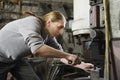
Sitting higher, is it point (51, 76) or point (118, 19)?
point (118, 19)

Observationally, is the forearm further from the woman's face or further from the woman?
the woman's face

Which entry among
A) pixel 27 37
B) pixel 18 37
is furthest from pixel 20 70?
pixel 27 37

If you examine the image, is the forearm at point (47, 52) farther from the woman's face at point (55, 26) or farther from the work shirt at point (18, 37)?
the woman's face at point (55, 26)

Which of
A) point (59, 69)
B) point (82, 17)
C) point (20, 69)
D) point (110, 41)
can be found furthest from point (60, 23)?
point (59, 69)

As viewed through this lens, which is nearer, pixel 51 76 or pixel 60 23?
pixel 60 23

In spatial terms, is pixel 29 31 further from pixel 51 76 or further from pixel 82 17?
pixel 51 76

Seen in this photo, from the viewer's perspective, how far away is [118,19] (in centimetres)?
202

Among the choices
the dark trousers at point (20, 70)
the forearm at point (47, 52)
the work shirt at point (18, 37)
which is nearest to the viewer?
the forearm at point (47, 52)

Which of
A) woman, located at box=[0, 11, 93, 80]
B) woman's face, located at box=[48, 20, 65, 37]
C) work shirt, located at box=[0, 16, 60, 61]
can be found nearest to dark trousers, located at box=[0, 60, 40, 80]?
woman, located at box=[0, 11, 93, 80]

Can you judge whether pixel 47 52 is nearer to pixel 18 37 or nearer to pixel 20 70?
pixel 18 37

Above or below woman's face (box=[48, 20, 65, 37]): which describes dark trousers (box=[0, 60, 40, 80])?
below

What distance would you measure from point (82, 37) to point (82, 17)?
279mm

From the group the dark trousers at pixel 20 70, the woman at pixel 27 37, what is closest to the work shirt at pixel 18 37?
the woman at pixel 27 37

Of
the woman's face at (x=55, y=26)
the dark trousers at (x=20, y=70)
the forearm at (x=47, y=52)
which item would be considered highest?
the woman's face at (x=55, y=26)
